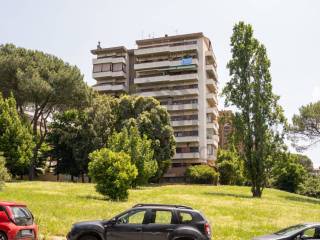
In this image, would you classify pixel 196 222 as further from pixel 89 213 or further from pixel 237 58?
pixel 237 58

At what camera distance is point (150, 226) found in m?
14.4

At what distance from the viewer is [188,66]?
88.9 m

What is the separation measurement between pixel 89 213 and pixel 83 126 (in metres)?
41.6

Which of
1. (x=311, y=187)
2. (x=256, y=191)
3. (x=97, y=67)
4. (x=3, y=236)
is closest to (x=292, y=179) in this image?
(x=311, y=187)

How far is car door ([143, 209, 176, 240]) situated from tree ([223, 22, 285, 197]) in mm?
36930

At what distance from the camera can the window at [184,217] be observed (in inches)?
566

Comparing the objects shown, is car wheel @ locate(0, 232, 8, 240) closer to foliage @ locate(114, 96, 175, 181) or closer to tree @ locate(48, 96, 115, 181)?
foliage @ locate(114, 96, 175, 181)

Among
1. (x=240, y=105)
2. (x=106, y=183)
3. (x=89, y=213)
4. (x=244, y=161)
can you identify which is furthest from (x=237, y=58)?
(x=89, y=213)

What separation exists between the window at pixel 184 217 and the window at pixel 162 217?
0.31 m

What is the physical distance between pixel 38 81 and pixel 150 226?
46254 millimetres

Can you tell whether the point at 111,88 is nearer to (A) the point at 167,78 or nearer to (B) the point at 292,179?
(A) the point at 167,78

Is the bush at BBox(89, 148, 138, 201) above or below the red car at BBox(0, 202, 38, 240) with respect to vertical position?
above

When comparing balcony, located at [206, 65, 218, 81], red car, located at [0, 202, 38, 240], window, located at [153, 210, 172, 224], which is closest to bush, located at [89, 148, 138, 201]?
red car, located at [0, 202, 38, 240]

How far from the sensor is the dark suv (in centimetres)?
1410
